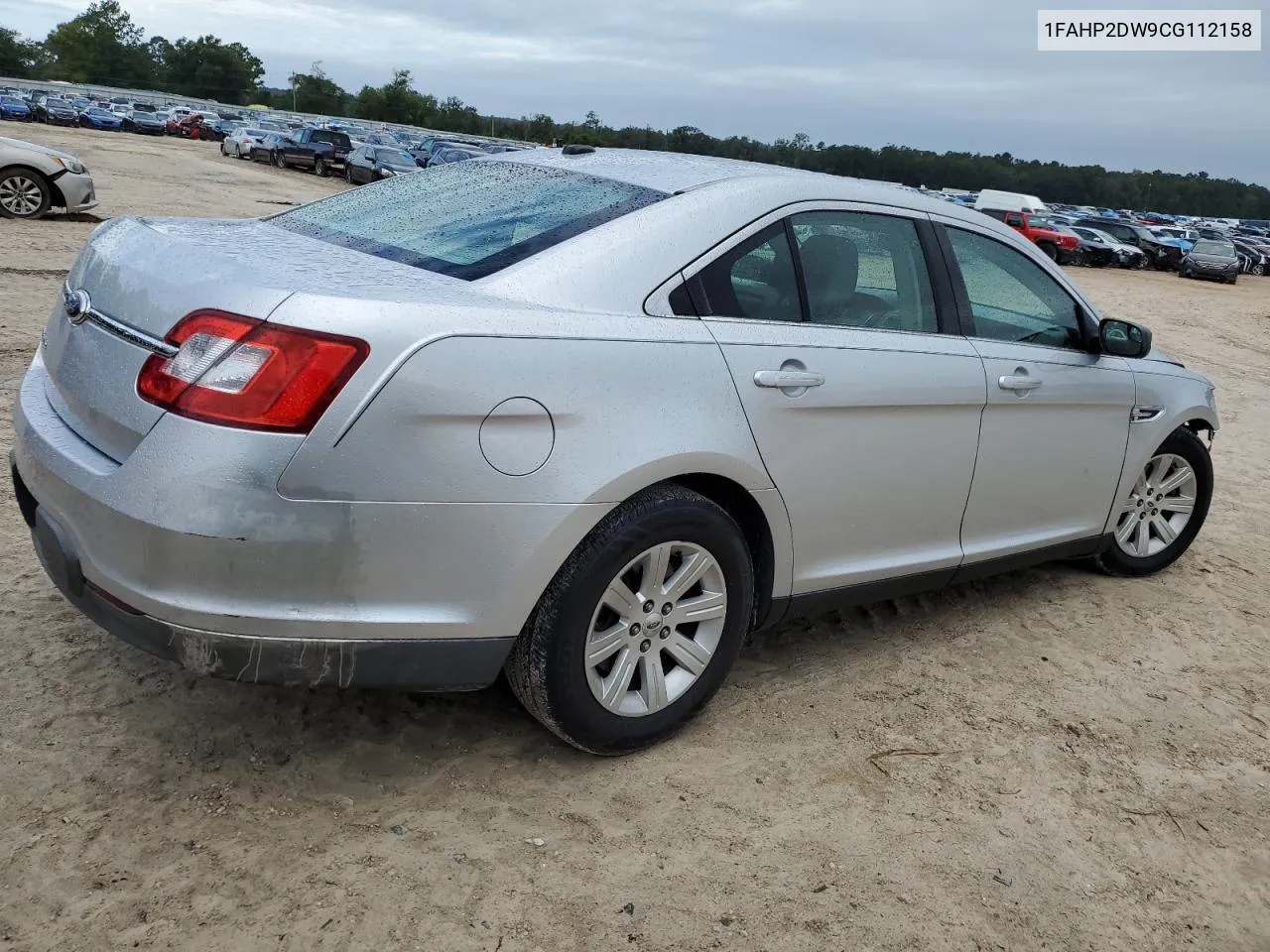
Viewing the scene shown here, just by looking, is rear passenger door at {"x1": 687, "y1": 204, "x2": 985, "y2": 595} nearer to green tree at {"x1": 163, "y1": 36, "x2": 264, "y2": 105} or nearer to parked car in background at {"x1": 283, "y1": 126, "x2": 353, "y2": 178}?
parked car in background at {"x1": 283, "y1": 126, "x2": 353, "y2": 178}

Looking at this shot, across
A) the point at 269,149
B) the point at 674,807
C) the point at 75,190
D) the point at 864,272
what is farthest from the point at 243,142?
the point at 674,807

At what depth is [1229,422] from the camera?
986 centimetres

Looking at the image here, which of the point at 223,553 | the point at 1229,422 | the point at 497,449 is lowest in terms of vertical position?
the point at 1229,422

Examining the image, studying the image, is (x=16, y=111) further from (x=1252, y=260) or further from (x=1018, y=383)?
(x=1018, y=383)

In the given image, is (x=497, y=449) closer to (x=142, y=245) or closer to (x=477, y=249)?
(x=477, y=249)

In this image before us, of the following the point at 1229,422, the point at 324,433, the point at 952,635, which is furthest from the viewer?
the point at 1229,422

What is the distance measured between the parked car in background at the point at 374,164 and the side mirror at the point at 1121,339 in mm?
30039

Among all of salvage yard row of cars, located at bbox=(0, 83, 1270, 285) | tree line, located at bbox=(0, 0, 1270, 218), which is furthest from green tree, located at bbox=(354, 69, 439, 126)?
salvage yard row of cars, located at bbox=(0, 83, 1270, 285)

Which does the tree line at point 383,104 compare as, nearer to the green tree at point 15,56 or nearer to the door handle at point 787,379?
the green tree at point 15,56

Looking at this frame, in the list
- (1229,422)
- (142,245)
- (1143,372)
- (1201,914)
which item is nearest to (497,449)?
(142,245)

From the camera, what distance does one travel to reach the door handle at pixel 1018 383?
3.91 meters

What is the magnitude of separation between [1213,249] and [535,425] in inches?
1561

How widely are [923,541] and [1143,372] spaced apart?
1585 millimetres

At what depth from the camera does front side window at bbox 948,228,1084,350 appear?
4.00m
